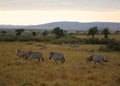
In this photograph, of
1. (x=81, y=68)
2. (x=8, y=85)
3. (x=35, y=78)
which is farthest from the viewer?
(x=81, y=68)

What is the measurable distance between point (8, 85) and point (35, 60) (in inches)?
524

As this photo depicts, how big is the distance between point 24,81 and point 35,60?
1196 centimetres

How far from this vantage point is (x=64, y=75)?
19609 millimetres

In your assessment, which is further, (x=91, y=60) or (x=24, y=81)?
(x=91, y=60)

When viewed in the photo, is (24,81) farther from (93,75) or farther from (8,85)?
(93,75)

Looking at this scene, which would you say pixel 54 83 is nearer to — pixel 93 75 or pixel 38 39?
pixel 93 75

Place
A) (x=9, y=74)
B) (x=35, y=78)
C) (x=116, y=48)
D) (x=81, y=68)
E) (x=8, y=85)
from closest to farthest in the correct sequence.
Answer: (x=8, y=85)
(x=35, y=78)
(x=9, y=74)
(x=81, y=68)
(x=116, y=48)

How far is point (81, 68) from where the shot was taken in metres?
23.6

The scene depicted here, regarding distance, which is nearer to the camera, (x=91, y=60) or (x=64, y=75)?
(x=64, y=75)

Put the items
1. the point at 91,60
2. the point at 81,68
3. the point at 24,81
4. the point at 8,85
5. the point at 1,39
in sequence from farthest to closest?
the point at 1,39 → the point at 91,60 → the point at 81,68 → the point at 24,81 → the point at 8,85

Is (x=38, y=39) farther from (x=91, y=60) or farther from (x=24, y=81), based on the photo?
(x=24, y=81)

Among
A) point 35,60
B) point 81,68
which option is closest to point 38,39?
point 35,60

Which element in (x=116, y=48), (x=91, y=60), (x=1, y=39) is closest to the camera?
(x=91, y=60)

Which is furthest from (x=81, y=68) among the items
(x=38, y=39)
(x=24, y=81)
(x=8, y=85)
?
(x=38, y=39)
